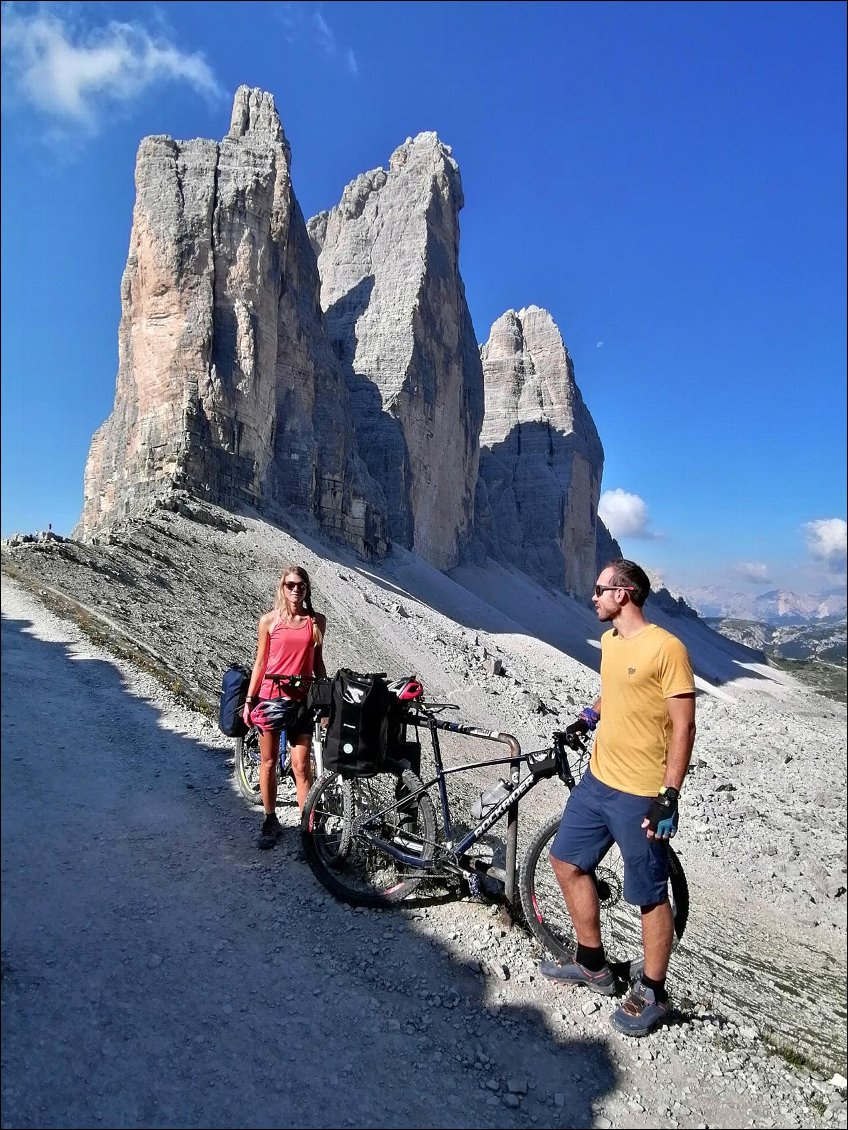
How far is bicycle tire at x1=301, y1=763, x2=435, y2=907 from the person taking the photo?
14.4ft

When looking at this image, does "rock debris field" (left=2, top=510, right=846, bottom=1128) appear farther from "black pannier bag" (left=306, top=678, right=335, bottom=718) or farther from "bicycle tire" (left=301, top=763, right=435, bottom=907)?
"black pannier bag" (left=306, top=678, right=335, bottom=718)

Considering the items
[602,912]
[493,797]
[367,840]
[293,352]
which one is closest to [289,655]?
[367,840]

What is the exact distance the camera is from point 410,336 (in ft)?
170

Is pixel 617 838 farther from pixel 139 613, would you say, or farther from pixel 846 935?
pixel 139 613

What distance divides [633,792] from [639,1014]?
1221 mm

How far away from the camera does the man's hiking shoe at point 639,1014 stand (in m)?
3.38

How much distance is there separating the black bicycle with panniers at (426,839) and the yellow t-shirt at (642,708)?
0.64m

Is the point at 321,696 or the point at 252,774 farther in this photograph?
the point at 252,774

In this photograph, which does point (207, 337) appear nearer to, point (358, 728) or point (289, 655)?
point (289, 655)

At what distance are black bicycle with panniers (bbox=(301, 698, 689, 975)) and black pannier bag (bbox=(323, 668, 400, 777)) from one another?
134 millimetres

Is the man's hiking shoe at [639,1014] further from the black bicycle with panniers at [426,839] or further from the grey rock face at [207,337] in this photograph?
the grey rock face at [207,337]

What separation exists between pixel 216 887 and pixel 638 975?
272 centimetres

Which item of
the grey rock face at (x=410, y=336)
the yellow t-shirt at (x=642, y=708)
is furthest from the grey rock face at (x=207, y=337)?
the yellow t-shirt at (x=642, y=708)

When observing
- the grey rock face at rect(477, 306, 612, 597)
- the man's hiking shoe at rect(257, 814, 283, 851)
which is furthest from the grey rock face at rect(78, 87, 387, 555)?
the grey rock face at rect(477, 306, 612, 597)
